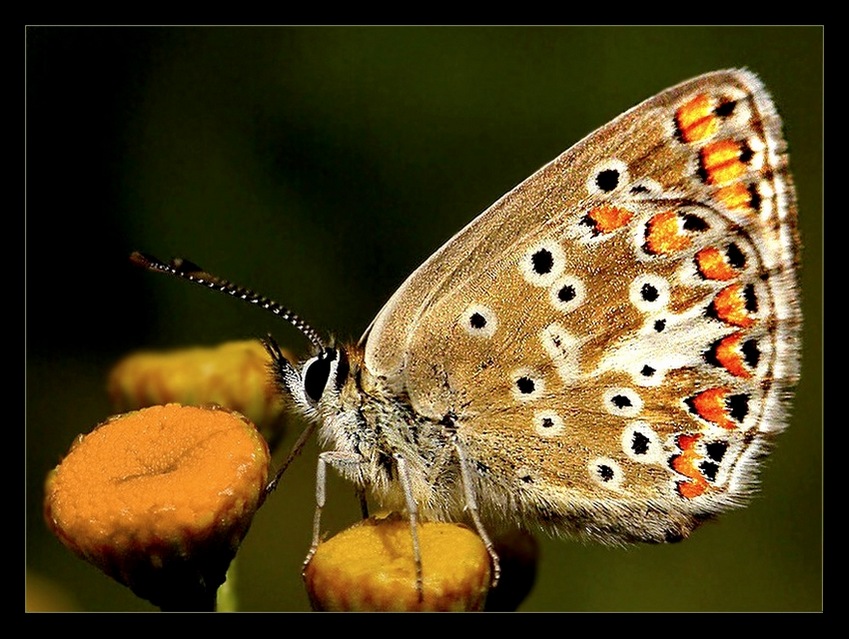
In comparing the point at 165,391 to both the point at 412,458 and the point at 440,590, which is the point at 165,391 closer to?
the point at 412,458

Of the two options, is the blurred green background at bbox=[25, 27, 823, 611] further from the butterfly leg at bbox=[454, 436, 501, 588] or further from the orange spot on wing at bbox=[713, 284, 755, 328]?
the orange spot on wing at bbox=[713, 284, 755, 328]

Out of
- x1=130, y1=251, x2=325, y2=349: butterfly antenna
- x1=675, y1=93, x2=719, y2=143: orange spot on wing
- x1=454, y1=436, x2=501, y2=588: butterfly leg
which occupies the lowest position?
x1=454, y1=436, x2=501, y2=588: butterfly leg

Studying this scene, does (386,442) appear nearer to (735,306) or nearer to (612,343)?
(612,343)

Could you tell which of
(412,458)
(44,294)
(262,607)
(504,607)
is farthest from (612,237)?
(44,294)

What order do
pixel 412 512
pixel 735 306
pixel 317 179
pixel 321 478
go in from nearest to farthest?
pixel 412 512 < pixel 321 478 < pixel 735 306 < pixel 317 179

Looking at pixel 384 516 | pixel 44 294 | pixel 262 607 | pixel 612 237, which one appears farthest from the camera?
pixel 44 294

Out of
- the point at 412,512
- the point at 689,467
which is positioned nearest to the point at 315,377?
the point at 412,512

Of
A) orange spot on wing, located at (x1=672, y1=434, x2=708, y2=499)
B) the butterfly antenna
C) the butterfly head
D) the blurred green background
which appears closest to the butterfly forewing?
orange spot on wing, located at (x1=672, y1=434, x2=708, y2=499)
